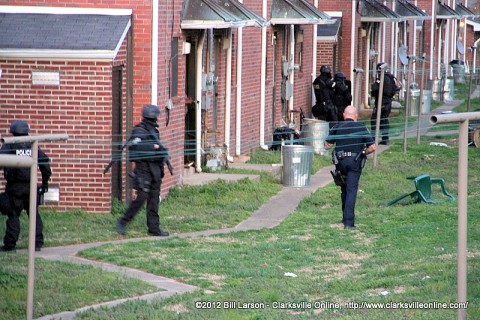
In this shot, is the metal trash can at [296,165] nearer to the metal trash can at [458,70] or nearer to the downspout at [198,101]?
the downspout at [198,101]

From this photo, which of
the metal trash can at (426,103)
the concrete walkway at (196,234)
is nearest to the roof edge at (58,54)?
the concrete walkway at (196,234)

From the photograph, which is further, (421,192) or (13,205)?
(421,192)

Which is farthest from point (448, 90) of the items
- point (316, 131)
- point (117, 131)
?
point (117, 131)

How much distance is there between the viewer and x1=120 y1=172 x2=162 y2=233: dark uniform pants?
13.0 m

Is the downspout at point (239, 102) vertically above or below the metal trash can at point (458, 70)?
below

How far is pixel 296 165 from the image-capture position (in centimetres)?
1838

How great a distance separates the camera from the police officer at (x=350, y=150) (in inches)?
525

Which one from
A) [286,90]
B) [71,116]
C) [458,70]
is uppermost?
[458,70]

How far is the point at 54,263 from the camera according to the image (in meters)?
11.0

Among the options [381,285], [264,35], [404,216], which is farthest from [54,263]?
[264,35]

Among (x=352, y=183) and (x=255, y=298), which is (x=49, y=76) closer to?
(x=352, y=183)

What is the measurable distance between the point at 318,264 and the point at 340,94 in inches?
568

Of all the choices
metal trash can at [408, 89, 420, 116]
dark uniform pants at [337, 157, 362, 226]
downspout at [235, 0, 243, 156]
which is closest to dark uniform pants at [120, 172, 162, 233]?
dark uniform pants at [337, 157, 362, 226]

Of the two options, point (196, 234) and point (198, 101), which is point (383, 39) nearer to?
point (198, 101)
